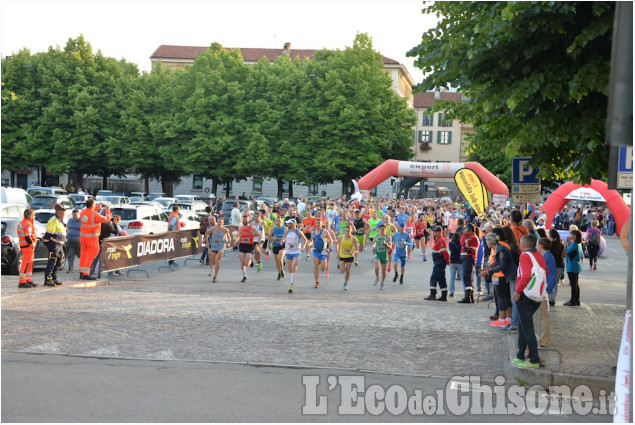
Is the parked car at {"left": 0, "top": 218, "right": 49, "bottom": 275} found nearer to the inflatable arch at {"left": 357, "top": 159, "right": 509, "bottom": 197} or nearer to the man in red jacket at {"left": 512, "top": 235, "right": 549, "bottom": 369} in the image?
the man in red jacket at {"left": 512, "top": 235, "right": 549, "bottom": 369}

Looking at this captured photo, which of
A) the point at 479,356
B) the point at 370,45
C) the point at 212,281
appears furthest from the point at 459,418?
the point at 370,45

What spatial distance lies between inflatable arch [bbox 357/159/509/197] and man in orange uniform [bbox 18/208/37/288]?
A: 1208 inches

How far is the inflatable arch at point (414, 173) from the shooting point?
45.1 metres

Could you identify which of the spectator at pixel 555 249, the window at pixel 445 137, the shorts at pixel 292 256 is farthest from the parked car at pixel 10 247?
the window at pixel 445 137

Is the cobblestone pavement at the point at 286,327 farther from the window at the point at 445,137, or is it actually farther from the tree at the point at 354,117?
the window at the point at 445,137

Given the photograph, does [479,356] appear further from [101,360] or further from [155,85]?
[155,85]

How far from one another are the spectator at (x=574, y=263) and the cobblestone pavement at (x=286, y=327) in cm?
51

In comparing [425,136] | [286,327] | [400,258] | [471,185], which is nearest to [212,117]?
[471,185]

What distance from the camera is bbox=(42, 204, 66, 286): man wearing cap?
16328 millimetres

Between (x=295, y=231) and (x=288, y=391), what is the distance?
10.4 m

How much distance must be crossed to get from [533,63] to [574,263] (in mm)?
8270

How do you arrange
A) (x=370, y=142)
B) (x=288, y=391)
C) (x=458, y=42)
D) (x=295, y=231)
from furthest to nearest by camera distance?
1. (x=370, y=142)
2. (x=295, y=231)
3. (x=458, y=42)
4. (x=288, y=391)

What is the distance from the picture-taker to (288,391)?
8062mm

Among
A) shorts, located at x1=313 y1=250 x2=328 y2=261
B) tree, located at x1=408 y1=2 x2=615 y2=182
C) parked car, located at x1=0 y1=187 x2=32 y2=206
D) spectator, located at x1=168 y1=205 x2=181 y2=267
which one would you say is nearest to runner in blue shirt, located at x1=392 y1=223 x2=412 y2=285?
shorts, located at x1=313 y1=250 x2=328 y2=261
